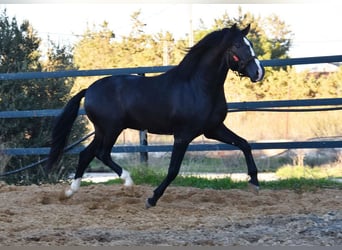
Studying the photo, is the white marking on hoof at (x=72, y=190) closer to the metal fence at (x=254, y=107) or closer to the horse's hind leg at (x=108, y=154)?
the horse's hind leg at (x=108, y=154)

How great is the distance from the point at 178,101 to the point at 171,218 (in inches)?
55.2

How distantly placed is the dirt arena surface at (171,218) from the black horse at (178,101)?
34 cm

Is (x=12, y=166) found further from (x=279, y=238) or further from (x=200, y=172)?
(x=279, y=238)

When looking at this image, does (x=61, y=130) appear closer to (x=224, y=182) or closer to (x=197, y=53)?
(x=197, y=53)

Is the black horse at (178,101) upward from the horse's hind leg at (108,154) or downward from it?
upward

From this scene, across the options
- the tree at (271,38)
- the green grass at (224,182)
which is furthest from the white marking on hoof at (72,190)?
the tree at (271,38)

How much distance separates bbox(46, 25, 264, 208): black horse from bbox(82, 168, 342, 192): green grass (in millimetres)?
1054

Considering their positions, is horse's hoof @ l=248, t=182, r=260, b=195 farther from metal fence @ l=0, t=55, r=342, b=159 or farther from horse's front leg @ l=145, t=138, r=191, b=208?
metal fence @ l=0, t=55, r=342, b=159

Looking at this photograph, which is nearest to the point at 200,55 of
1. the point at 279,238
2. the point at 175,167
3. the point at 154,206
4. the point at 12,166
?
the point at 175,167

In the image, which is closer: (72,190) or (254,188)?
(254,188)

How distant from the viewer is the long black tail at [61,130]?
7008mm

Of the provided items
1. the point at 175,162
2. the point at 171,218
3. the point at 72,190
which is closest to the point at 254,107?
the point at 175,162

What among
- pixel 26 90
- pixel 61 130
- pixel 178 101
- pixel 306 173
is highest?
pixel 178 101

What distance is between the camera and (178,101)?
627 cm
